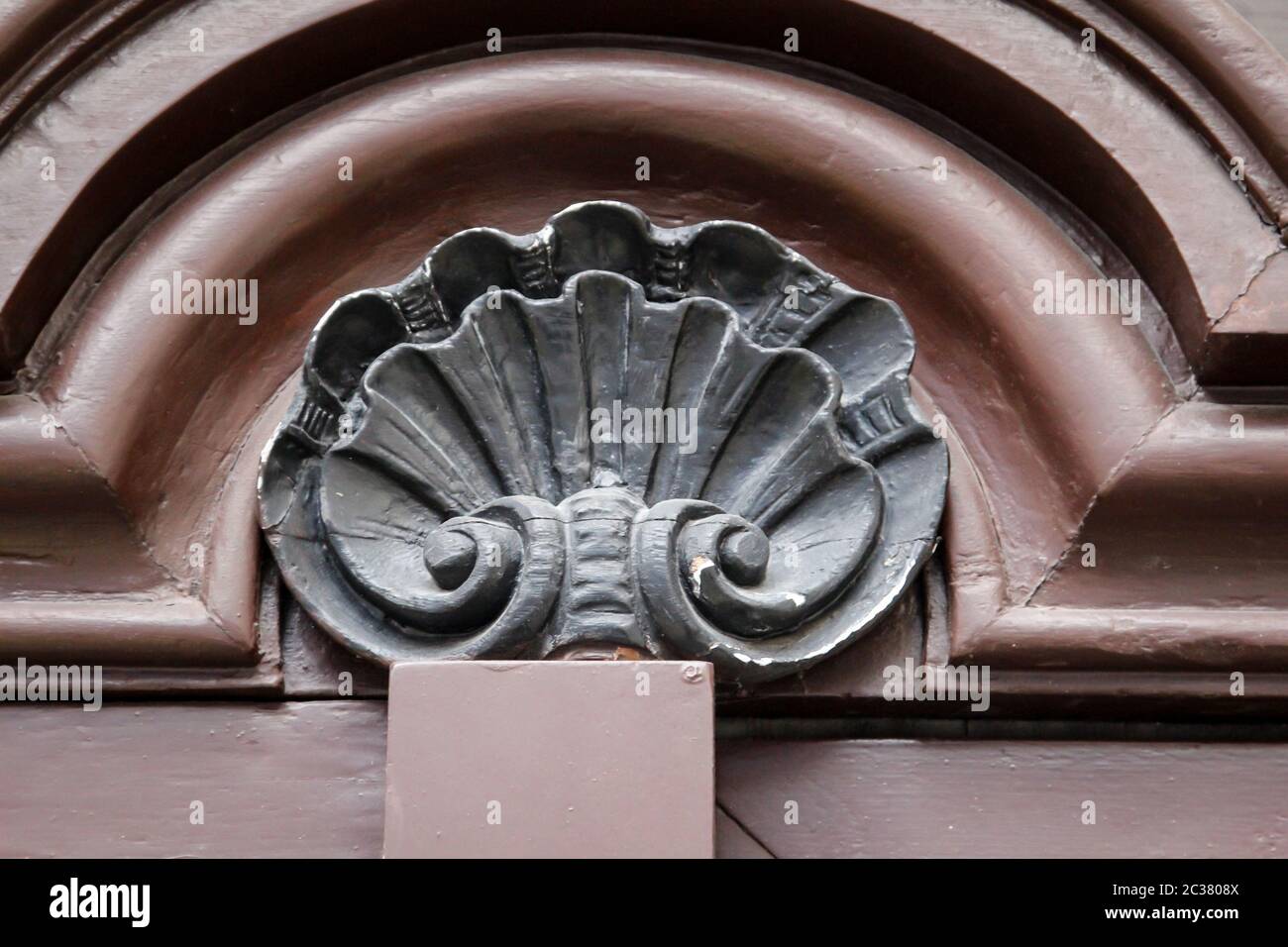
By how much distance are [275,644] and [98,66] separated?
0.41m

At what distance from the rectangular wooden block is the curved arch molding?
16cm

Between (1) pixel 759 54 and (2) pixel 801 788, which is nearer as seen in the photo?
(2) pixel 801 788

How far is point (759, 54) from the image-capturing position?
0.99 m

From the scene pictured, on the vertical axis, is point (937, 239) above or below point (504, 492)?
above

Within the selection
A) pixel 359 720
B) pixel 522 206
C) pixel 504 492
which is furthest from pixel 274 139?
pixel 359 720

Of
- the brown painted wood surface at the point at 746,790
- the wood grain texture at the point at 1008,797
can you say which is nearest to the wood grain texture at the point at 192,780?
the brown painted wood surface at the point at 746,790

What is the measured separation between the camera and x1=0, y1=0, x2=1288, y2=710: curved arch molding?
2.84 ft

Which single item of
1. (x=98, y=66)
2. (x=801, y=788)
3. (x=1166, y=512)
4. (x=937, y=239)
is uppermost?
(x=98, y=66)

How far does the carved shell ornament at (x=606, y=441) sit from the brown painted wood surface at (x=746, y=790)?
75 millimetres

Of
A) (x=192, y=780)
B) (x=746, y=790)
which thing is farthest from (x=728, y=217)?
(x=192, y=780)

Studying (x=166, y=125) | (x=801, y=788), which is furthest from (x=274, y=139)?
(x=801, y=788)

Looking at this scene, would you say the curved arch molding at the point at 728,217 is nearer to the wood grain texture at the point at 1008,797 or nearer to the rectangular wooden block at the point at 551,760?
the wood grain texture at the point at 1008,797

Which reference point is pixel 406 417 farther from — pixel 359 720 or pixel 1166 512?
pixel 1166 512

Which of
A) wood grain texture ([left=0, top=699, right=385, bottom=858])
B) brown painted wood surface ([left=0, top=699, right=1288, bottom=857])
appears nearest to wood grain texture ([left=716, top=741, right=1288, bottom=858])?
brown painted wood surface ([left=0, top=699, right=1288, bottom=857])
